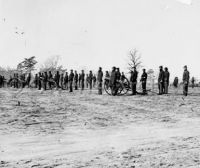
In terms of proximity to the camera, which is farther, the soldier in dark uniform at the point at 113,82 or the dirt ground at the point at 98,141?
the soldier in dark uniform at the point at 113,82

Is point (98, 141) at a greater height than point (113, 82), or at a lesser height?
lesser

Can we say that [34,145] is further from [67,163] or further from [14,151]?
[67,163]

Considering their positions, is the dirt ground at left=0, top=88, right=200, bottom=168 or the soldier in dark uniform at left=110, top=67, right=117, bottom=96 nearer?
the dirt ground at left=0, top=88, right=200, bottom=168

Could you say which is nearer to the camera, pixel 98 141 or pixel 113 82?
pixel 98 141

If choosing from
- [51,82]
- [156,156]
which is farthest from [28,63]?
[156,156]

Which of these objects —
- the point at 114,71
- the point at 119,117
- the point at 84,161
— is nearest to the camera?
the point at 84,161

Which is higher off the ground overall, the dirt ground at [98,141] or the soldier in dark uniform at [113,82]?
the soldier in dark uniform at [113,82]

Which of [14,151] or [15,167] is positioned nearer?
[15,167]

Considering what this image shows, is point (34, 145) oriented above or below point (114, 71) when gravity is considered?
below

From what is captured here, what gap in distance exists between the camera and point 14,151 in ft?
20.0

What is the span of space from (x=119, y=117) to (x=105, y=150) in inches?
186

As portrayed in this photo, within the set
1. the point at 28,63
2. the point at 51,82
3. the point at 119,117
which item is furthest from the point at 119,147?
the point at 28,63

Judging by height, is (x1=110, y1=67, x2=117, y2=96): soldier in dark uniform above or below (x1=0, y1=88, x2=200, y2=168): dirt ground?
above

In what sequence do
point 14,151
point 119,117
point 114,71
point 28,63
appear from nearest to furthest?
point 14,151 < point 119,117 < point 114,71 < point 28,63
